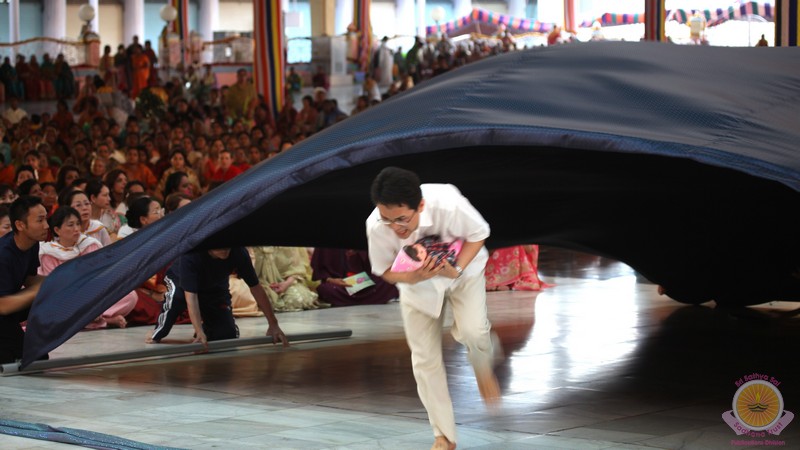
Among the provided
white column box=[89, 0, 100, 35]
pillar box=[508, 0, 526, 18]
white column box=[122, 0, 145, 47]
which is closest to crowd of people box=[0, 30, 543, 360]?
white column box=[89, 0, 100, 35]

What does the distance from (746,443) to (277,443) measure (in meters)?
1.97

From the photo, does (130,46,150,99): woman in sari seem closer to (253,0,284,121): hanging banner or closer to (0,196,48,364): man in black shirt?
(253,0,284,121): hanging banner

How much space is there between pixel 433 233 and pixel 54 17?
3581 centimetres

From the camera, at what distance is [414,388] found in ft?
22.5

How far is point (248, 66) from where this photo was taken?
26.0 meters

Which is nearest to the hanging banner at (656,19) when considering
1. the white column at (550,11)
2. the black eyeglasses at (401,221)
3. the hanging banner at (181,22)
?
the hanging banner at (181,22)

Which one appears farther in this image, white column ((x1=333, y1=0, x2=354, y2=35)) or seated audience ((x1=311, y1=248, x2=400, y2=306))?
white column ((x1=333, y1=0, x2=354, y2=35))

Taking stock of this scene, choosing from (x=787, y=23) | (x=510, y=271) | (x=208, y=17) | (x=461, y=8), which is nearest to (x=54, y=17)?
(x=208, y=17)

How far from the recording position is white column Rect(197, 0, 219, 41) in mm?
41906

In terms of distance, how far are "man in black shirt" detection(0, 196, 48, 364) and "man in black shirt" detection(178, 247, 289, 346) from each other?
102cm

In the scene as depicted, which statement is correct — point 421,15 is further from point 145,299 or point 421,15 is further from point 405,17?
point 145,299

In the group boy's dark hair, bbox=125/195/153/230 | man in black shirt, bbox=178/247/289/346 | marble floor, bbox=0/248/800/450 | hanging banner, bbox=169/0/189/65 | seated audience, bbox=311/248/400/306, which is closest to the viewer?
marble floor, bbox=0/248/800/450

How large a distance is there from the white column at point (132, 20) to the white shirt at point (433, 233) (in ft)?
122

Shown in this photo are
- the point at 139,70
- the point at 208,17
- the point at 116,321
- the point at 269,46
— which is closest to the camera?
the point at 116,321
